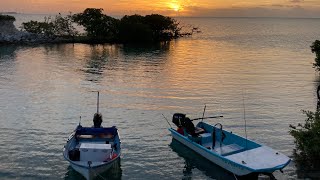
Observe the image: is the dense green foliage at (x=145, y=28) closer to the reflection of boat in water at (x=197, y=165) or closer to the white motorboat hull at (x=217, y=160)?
the white motorboat hull at (x=217, y=160)

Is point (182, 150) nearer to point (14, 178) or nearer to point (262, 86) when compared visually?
point (14, 178)

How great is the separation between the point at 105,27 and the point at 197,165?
310 ft

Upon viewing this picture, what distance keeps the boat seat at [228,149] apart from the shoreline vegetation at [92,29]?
281ft

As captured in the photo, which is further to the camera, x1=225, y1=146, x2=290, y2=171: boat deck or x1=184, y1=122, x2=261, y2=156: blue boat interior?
x1=184, y1=122, x2=261, y2=156: blue boat interior

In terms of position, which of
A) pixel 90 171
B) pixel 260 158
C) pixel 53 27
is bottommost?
pixel 90 171

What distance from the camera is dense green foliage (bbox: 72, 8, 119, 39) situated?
111875mm

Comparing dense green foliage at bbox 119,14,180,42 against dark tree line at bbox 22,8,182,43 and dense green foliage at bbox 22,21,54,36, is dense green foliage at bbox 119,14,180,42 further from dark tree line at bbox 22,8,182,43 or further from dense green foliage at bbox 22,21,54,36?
dense green foliage at bbox 22,21,54,36

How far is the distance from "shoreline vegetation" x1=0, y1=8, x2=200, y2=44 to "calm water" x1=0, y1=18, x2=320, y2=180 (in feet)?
109

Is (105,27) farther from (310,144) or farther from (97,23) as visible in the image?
(310,144)

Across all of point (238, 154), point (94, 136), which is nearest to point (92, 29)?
point (94, 136)

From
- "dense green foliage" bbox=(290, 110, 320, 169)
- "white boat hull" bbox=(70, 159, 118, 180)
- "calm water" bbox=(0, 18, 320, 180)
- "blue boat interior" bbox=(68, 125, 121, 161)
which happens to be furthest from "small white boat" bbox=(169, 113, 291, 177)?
"white boat hull" bbox=(70, 159, 118, 180)

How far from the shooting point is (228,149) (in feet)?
75.6

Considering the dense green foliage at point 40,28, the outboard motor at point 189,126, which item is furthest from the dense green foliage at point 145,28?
the outboard motor at point 189,126

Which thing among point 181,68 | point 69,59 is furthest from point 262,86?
point 69,59
